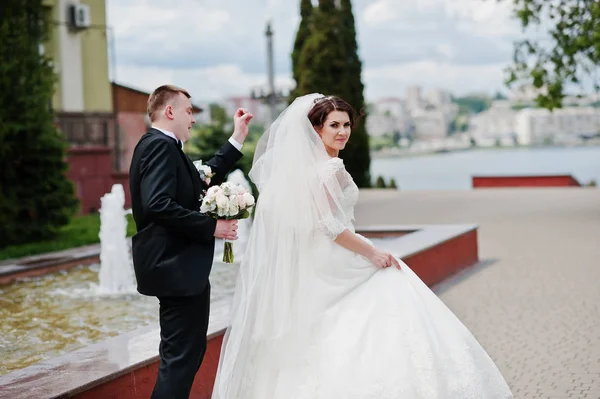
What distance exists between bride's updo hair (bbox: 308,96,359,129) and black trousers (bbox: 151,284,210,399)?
1.30 m

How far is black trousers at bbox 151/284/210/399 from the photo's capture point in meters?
4.51

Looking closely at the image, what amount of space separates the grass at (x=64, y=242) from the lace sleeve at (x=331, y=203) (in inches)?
396

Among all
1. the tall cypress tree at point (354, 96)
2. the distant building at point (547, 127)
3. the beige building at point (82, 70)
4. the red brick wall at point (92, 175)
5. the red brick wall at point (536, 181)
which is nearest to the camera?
the red brick wall at point (92, 175)

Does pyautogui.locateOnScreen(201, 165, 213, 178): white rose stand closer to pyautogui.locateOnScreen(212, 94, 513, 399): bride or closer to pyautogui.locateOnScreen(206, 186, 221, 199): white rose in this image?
pyautogui.locateOnScreen(206, 186, 221, 199): white rose

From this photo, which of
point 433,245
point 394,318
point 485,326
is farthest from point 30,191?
point 394,318

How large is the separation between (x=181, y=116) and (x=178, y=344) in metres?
1.14

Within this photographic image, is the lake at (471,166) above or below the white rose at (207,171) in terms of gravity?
below

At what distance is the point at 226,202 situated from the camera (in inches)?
177

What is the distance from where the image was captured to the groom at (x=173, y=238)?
4418mm

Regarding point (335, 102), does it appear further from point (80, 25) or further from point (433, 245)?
point (80, 25)

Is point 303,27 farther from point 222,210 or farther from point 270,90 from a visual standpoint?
point 222,210

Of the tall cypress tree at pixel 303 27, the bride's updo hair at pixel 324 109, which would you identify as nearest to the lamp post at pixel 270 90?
the tall cypress tree at pixel 303 27

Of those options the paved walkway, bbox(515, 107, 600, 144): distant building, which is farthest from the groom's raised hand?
bbox(515, 107, 600, 144): distant building

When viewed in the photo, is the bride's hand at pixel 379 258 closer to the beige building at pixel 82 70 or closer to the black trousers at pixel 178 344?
the black trousers at pixel 178 344
